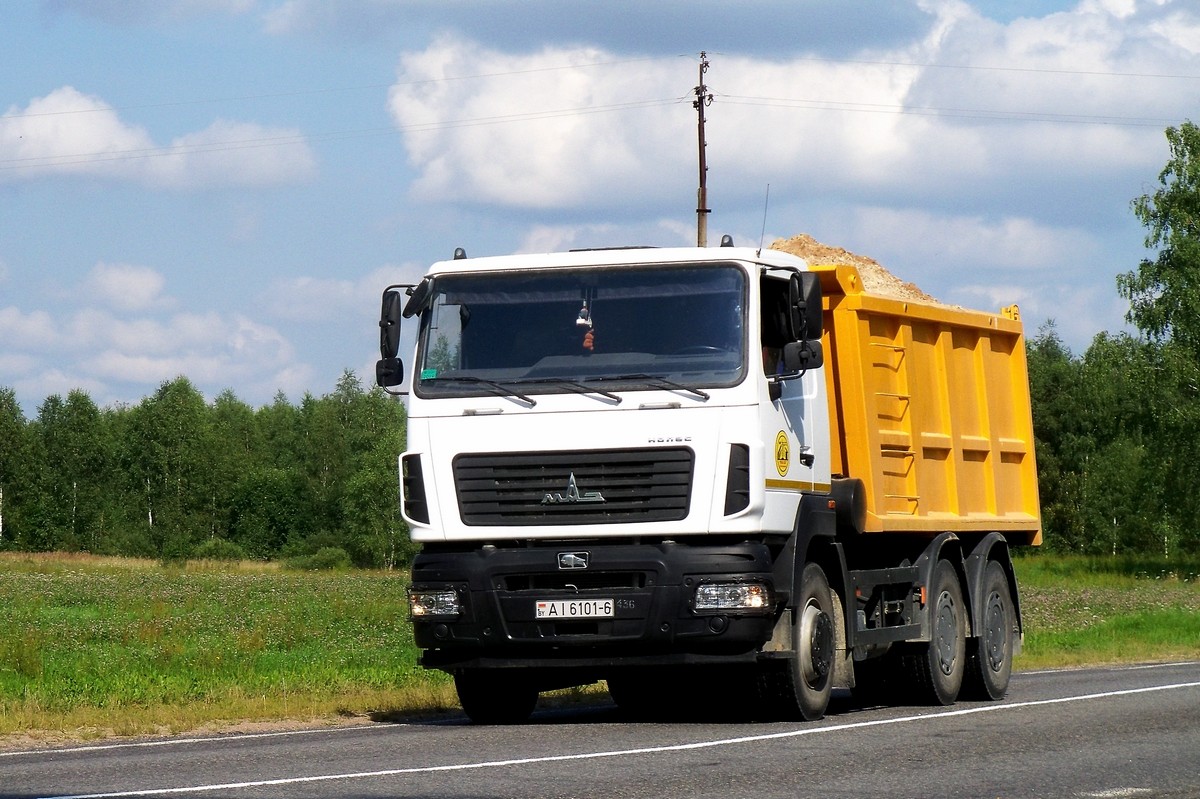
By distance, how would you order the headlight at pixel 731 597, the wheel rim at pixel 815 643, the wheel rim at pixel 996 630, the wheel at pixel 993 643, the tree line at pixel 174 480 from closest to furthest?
1. the headlight at pixel 731 597
2. the wheel rim at pixel 815 643
3. the wheel at pixel 993 643
4. the wheel rim at pixel 996 630
5. the tree line at pixel 174 480

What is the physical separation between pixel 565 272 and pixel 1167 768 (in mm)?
A: 5188

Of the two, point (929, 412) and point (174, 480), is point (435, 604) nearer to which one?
point (929, 412)

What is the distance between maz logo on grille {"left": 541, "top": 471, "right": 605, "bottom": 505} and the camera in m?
11.4

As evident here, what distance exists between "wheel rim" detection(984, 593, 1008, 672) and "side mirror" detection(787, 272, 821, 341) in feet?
14.7

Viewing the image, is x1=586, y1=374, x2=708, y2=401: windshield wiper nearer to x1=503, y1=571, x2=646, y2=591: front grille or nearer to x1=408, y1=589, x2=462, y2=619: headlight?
x1=503, y1=571, x2=646, y2=591: front grille

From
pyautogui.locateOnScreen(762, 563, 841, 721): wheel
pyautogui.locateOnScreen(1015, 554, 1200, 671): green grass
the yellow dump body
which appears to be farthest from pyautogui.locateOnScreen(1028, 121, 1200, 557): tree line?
pyautogui.locateOnScreen(762, 563, 841, 721): wheel

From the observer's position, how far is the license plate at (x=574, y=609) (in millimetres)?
11359

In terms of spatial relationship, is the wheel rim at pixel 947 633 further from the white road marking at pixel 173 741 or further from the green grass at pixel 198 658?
the white road marking at pixel 173 741

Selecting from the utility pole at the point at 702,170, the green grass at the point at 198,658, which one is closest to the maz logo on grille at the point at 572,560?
the green grass at the point at 198,658

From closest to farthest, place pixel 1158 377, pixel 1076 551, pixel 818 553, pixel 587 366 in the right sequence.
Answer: pixel 587 366
pixel 818 553
pixel 1158 377
pixel 1076 551

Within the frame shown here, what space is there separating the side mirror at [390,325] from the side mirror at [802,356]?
264 cm

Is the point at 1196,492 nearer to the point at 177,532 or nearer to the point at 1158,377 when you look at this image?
the point at 1158,377

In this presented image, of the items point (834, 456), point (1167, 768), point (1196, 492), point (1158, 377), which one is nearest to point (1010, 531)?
point (834, 456)

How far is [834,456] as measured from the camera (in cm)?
1303
